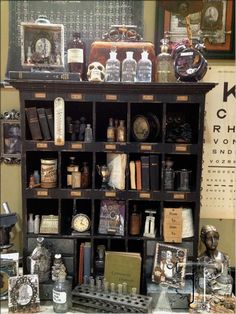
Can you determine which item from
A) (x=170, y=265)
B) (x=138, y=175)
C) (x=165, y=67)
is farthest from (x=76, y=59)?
(x=170, y=265)

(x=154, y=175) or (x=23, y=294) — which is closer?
(x=23, y=294)

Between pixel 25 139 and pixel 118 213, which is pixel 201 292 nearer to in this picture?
pixel 118 213

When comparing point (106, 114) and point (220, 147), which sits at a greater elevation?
point (106, 114)

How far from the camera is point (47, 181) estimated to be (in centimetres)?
215

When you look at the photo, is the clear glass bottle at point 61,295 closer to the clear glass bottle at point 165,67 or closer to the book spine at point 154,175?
the book spine at point 154,175

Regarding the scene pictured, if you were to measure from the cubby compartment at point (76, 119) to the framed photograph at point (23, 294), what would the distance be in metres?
0.83

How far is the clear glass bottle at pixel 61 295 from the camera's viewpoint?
2018mm

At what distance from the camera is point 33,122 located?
6.96ft

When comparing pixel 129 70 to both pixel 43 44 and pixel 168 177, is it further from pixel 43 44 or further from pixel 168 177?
pixel 168 177

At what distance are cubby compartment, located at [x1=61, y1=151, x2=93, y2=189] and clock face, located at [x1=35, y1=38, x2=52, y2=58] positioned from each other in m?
0.59

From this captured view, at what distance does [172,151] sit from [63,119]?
64 cm

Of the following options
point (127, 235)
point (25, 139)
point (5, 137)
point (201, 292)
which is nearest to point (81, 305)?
point (127, 235)

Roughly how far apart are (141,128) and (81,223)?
2.18ft

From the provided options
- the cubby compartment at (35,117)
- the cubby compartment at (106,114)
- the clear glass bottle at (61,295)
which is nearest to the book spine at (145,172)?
the cubby compartment at (106,114)
